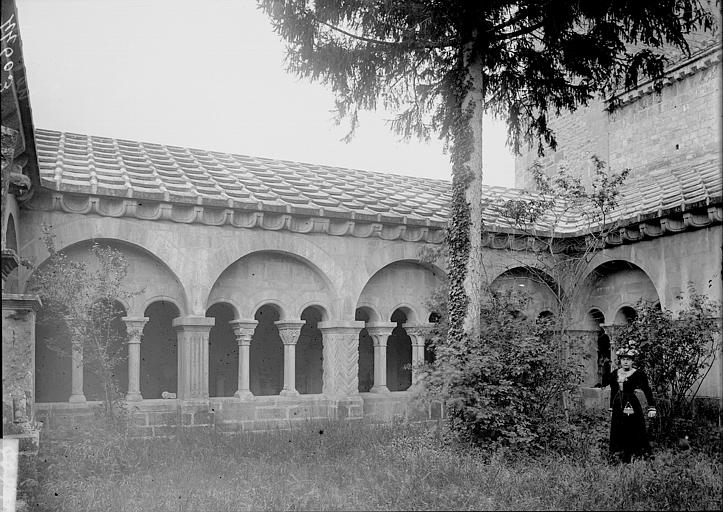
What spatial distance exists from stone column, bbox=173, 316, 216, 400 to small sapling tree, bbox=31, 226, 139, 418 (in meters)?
1.11

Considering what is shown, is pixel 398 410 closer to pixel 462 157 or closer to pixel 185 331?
pixel 185 331

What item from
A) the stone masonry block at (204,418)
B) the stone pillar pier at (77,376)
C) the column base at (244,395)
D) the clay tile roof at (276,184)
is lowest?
the stone masonry block at (204,418)

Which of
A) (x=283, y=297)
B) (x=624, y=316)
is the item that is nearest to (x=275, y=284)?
(x=283, y=297)

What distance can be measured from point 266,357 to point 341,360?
407 cm

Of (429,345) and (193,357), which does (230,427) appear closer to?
(193,357)

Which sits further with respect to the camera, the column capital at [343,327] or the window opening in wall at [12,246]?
the column capital at [343,327]

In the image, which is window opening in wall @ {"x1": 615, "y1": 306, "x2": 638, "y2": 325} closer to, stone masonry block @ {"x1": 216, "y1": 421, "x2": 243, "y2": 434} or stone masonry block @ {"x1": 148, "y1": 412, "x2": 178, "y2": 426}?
stone masonry block @ {"x1": 216, "y1": 421, "x2": 243, "y2": 434}

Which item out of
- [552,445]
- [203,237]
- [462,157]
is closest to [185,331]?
[203,237]

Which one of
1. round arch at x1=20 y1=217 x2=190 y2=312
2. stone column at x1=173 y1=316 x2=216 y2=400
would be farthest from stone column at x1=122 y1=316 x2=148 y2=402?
round arch at x1=20 y1=217 x2=190 y2=312

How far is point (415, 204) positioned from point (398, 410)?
11.3 feet

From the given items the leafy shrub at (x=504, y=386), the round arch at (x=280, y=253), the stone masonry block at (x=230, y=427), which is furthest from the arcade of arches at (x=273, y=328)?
the leafy shrub at (x=504, y=386)

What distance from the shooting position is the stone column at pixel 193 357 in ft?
31.2

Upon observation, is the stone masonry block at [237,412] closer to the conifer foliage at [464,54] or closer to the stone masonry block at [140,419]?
the stone masonry block at [140,419]

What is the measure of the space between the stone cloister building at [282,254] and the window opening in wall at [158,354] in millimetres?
27
